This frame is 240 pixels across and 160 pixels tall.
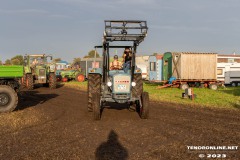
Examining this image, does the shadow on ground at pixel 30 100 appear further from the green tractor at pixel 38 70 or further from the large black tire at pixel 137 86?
the green tractor at pixel 38 70

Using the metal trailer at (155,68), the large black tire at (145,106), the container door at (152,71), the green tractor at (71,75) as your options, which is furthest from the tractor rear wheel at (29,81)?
the large black tire at (145,106)

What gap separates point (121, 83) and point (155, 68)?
2063 cm

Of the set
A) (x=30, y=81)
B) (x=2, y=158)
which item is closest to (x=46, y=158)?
(x=2, y=158)

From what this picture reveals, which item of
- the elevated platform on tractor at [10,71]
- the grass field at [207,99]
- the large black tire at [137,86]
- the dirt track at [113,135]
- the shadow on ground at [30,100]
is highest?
the elevated platform on tractor at [10,71]

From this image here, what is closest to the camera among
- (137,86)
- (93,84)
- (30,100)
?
(137,86)

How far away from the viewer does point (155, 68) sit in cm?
2955

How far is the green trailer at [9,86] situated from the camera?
1068 cm

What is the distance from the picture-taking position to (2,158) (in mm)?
5422

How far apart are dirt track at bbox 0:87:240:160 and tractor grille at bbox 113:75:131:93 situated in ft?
3.12

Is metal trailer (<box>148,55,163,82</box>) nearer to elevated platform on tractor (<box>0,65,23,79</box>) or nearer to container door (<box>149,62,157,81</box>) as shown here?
container door (<box>149,62,157,81</box>)

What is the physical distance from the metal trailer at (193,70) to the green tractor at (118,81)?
13.9 meters

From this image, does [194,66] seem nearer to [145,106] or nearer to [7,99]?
[145,106]

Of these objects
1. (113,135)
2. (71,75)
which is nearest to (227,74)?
(71,75)

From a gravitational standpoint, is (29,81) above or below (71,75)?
above
